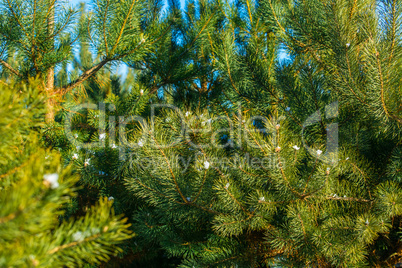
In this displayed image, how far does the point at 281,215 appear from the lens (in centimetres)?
98

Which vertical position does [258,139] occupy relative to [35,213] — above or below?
above

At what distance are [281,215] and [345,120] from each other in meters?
0.40

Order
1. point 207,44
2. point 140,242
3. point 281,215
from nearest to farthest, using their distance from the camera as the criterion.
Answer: point 281,215, point 140,242, point 207,44

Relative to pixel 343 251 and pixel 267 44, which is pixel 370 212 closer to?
pixel 343 251

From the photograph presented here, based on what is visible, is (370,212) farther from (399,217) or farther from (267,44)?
(267,44)

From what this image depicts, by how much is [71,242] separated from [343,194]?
804mm

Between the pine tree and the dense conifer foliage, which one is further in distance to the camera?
the dense conifer foliage

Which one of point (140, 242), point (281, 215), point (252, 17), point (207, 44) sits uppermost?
point (252, 17)

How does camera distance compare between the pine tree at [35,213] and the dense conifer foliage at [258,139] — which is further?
the dense conifer foliage at [258,139]

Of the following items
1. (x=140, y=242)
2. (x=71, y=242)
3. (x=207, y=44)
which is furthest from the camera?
(x=207, y=44)

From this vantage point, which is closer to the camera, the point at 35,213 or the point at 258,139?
the point at 35,213

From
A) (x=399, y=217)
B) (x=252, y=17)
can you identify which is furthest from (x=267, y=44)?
(x=399, y=217)

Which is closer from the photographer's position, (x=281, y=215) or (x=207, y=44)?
(x=281, y=215)

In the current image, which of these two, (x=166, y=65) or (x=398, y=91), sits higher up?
(x=166, y=65)
